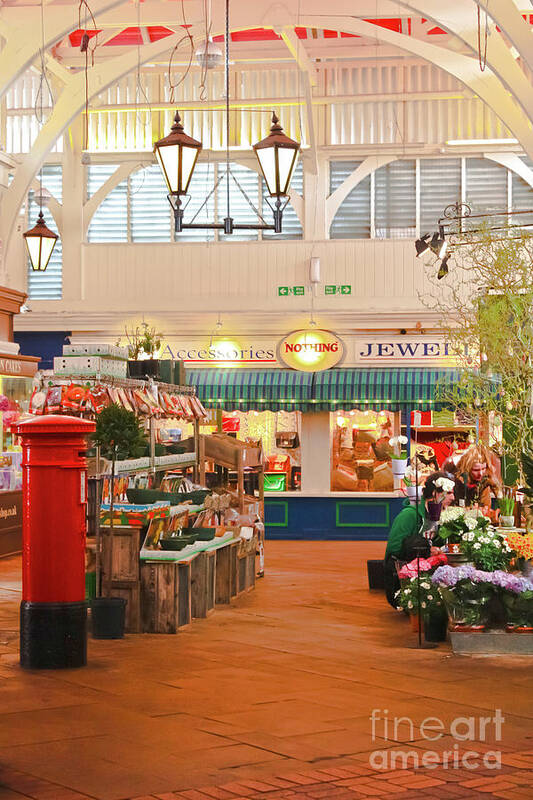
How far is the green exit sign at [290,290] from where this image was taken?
2052 cm

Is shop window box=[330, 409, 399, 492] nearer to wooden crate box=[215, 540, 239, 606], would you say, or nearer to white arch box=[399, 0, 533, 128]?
white arch box=[399, 0, 533, 128]

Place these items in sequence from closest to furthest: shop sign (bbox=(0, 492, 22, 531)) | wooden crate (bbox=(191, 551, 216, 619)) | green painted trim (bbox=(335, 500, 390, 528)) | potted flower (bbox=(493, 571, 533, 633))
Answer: potted flower (bbox=(493, 571, 533, 633)), wooden crate (bbox=(191, 551, 216, 619)), shop sign (bbox=(0, 492, 22, 531)), green painted trim (bbox=(335, 500, 390, 528))

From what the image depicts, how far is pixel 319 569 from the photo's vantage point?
14.9 meters

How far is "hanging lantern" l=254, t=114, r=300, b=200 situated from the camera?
31.4 feet

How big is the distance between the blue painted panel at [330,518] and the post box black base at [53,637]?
42.1ft

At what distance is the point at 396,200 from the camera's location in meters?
20.5

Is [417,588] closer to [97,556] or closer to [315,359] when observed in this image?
[97,556]

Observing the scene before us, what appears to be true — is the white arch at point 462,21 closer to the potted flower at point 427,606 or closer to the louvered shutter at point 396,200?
the potted flower at point 427,606

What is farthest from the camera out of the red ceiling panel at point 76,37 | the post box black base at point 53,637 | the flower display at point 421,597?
the red ceiling panel at point 76,37

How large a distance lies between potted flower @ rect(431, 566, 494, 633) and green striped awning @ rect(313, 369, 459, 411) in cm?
1118

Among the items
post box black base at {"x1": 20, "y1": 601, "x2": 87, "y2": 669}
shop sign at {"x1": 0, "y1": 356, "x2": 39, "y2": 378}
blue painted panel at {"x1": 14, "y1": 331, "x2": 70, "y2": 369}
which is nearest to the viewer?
post box black base at {"x1": 20, "y1": 601, "x2": 87, "y2": 669}

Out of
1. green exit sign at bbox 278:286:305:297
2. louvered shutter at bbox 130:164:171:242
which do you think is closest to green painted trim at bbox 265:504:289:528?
green exit sign at bbox 278:286:305:297

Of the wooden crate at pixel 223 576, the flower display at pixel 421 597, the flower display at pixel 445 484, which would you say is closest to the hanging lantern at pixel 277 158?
the flower display at pixel 445 484

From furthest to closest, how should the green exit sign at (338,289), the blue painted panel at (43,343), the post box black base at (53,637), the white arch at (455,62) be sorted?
the blue painted panel at (43,343)
the green exit sign at (338,289)
the white arch at (455,62)
the post box black base at (53,637)
